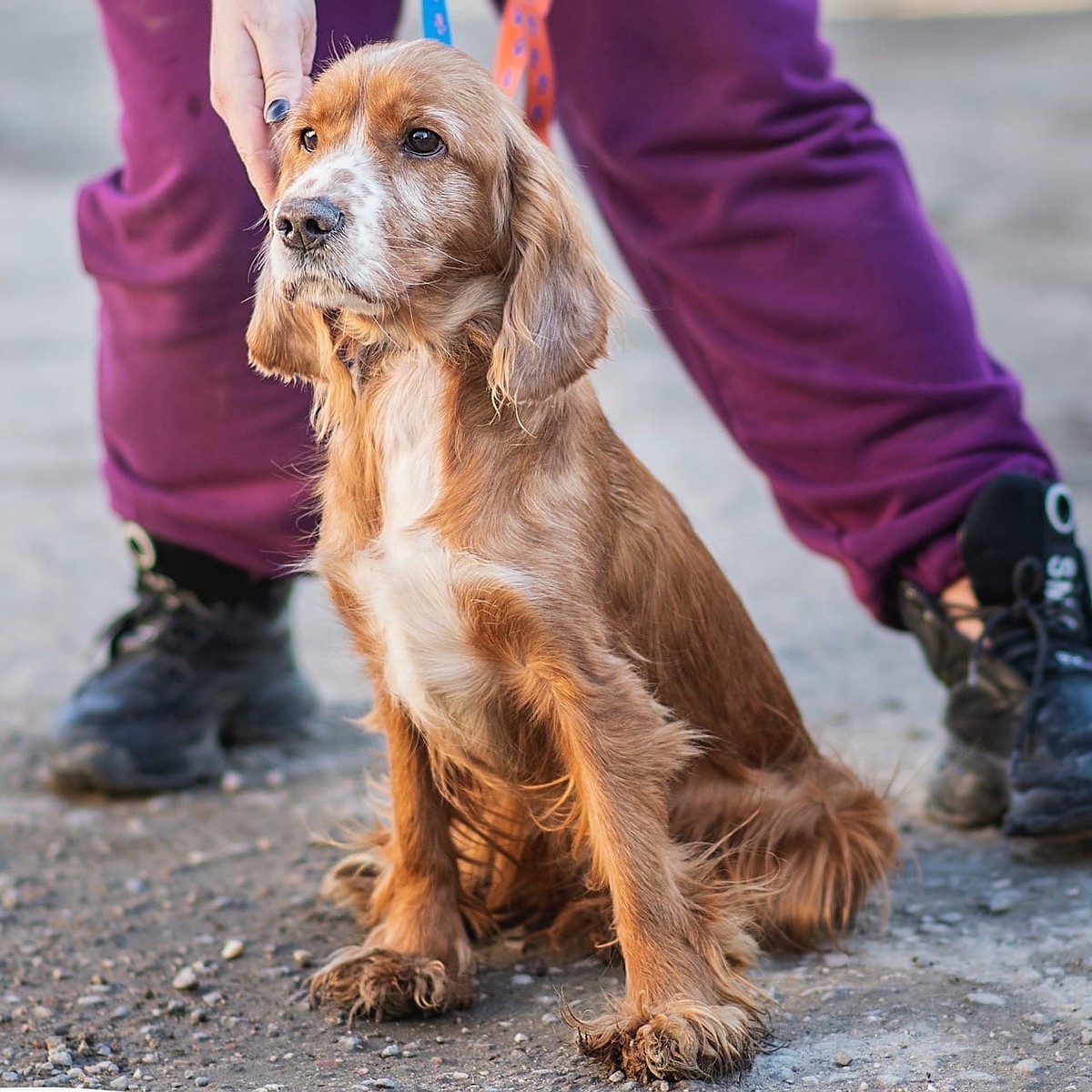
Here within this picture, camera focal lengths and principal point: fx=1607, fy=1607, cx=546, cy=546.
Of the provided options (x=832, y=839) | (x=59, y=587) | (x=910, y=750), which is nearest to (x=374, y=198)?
(x=832, y=839)

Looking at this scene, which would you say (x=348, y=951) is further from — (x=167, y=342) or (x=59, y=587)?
(x=59, y=587)

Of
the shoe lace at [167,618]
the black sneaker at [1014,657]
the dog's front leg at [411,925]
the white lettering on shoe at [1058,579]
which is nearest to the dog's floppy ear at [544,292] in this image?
the dog's front leg at [411,925]

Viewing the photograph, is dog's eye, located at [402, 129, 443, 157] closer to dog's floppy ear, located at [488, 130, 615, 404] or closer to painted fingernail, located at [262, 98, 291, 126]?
dog's floppy ear, located at [488, 130, 615, 404]

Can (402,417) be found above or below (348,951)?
above

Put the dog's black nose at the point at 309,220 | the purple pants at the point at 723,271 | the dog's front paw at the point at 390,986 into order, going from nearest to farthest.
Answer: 1. the dog's black nose at the point at 309,220
2. the dog's front paw at the point at 390,986
3. the purple pants at the point at 723,271

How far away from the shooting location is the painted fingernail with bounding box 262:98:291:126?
2203mm

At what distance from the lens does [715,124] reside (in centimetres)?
289

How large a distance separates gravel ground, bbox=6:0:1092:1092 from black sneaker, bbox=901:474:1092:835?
117 mm

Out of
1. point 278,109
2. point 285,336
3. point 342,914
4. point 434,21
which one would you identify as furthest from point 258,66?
point 342,914

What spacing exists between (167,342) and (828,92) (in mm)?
1302

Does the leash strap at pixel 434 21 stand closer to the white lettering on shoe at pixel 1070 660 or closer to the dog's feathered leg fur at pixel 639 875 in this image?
A: the dog's feathered leg fur at pixel 639 875

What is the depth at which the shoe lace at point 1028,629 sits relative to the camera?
2.89 meters

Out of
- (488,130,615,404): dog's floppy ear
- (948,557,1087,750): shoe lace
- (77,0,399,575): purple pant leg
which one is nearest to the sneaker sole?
(948,557,1087,750): shoe lace

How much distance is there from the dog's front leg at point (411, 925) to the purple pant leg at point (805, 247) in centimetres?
107
